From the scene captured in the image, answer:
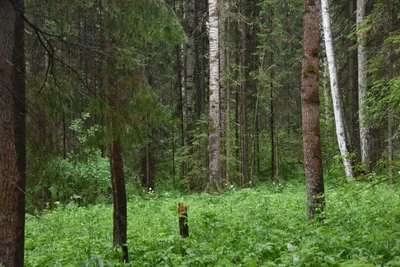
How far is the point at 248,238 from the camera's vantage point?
692 centimetres

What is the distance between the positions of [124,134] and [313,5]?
441 cm

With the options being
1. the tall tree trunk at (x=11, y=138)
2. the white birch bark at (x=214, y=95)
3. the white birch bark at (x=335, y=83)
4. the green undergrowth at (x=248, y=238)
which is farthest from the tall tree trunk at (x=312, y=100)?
the white birch bark at (x=335, y=83)

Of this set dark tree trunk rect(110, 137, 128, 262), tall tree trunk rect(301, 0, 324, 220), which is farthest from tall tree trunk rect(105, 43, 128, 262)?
tall tree trunk rect(301, 0, 324, 220)

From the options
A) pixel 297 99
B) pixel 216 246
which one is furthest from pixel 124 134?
pixel 297 99

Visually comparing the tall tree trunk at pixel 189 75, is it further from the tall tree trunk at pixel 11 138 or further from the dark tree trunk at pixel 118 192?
the tall tree trunk at pixel 11 138

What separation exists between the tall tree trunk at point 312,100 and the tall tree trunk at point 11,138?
5.03m

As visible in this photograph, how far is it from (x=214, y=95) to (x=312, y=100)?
300 inches

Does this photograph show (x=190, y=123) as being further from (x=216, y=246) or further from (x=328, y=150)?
(x=216, y=246)

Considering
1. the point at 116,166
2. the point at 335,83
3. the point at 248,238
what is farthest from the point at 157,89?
the point at 248,238

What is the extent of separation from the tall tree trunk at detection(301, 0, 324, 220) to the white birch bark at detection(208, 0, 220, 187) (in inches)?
293

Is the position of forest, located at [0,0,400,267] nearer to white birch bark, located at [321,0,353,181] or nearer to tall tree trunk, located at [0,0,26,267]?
tall tree trunk, located at [0,0,26,267]

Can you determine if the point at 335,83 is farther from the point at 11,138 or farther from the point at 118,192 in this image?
the point at 11,138

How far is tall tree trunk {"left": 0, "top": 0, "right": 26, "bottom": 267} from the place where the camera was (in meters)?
5.07

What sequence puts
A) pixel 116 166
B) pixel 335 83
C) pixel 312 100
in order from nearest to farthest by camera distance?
pixel 116 166 < pixel 312 100 < pixel 335 83
